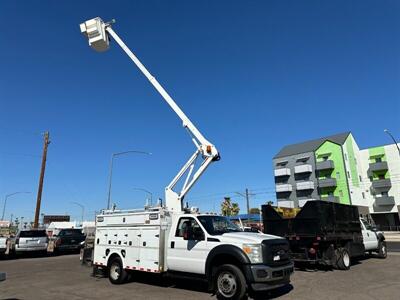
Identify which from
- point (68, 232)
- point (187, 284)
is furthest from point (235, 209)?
point (187, 284)

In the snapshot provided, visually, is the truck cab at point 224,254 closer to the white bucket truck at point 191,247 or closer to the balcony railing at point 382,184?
the white bucket truck at point 191,247

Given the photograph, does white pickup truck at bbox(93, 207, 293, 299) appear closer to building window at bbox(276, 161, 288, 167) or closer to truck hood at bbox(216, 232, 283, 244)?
truck hood at bbox(216, 232, 283, 244)

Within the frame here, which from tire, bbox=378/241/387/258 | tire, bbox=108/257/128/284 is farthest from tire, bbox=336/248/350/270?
tire, bbox=108/257/128/284

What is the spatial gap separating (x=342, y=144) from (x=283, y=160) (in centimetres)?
1281

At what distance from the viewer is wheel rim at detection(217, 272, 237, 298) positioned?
28.7 ft

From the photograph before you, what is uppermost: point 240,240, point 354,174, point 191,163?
point 354,174

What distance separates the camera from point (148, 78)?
57.5 ft

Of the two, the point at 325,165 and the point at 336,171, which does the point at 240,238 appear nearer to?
the point at 325,165

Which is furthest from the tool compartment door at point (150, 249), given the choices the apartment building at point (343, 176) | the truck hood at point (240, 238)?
the apartment building at point (343, 176)

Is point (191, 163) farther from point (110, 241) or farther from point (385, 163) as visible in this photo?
point (385, 163)

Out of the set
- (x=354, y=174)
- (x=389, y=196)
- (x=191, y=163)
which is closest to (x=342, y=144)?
(x=354, y=174)

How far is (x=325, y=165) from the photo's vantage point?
222 feet

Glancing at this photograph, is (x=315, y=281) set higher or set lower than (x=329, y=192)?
lower

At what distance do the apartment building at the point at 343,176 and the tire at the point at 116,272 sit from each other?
57137 mm
